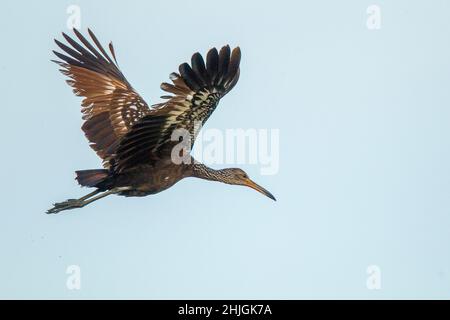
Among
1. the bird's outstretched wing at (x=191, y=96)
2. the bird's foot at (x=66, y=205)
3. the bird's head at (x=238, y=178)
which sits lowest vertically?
the bird's foot at (x=66, y=205)

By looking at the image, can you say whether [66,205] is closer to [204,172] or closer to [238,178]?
[204,172]

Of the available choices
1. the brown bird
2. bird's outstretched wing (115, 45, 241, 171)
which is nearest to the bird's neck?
the brown bird

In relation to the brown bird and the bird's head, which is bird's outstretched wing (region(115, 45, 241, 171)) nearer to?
the brown bird

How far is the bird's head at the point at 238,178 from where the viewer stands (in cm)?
1173

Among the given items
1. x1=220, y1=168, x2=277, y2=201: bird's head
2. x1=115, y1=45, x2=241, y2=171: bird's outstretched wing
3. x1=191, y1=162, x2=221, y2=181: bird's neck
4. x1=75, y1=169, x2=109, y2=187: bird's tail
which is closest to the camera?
x1=115, y1=45, x2=241, y2=171: bird's outstretched wing

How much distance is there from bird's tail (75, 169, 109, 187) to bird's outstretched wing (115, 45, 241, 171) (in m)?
0.73

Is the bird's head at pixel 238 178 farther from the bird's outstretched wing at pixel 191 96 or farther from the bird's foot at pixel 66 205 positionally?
the bird's foot at pixel 66 205

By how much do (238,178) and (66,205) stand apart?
1860 mm

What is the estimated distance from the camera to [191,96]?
9.89 metres

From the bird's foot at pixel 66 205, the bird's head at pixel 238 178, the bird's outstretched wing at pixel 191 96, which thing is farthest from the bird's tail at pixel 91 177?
the bird's head at pixel 238 178

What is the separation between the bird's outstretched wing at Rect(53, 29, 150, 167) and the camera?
39.0 ft

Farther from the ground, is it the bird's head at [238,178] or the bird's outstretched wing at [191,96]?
the bird's outstretched wing at [191,96]
